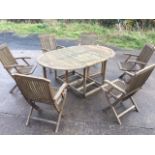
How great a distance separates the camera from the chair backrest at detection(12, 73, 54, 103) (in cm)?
246

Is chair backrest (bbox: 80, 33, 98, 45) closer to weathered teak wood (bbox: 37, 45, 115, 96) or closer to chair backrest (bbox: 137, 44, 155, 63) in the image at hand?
weathered teak wood (bbox: 37, 45, 115, 96)

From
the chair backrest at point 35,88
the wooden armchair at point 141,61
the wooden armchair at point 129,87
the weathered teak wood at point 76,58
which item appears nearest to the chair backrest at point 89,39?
the weathered teak wood at point 76,58

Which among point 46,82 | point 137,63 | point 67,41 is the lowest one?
point 67,41

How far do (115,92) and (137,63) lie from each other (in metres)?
1.07

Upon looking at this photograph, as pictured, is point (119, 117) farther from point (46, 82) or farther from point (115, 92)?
point (46, 82)

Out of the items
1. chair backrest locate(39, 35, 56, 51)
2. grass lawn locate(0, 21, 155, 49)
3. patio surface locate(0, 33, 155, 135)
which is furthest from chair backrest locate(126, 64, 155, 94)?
grass lawn locate(0, 21, 155, 49)

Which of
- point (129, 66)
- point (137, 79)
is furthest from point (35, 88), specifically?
point (129, 66)

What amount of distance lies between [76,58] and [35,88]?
1321 millimetres

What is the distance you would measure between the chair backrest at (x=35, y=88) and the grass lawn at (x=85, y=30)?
15.6ft

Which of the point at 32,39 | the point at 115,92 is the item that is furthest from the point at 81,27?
the point at 115,92

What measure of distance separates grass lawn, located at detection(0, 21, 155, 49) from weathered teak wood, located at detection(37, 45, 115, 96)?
3.03m

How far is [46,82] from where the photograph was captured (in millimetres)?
A: 2428

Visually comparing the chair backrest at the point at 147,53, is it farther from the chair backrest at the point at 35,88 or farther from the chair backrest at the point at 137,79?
the chair backrest at the point at 35,88

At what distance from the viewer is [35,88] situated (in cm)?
261
